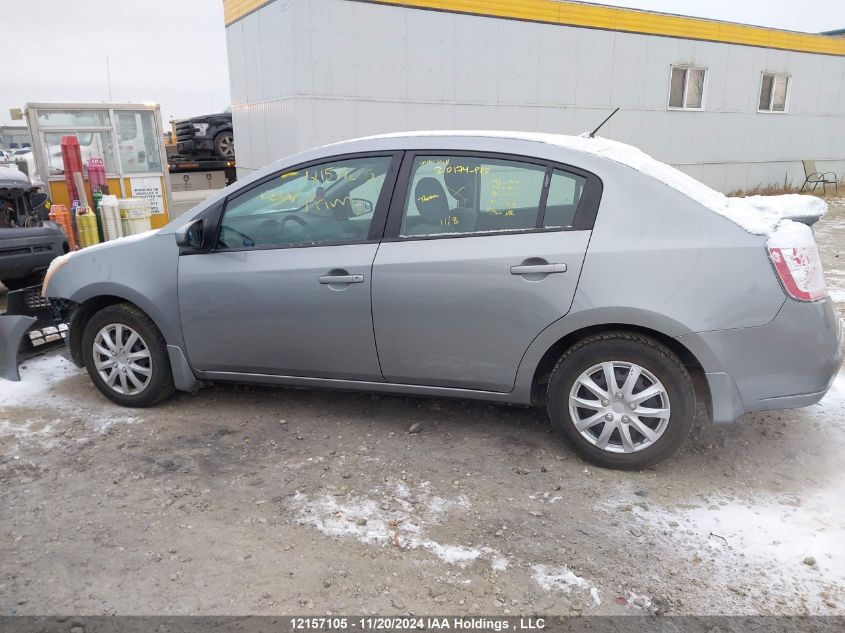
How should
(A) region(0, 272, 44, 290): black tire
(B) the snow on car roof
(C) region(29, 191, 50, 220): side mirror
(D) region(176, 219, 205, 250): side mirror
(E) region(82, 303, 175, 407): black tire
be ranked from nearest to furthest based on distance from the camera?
(B) the snow on car roof, (D) region(176, 219, 205, 250): side mirror, (E) region(82, 303, 175, 407): black tire, (A) region(0, 272, 44, 290): black tire, (C) region(29, 191, 50, 220): side mirror

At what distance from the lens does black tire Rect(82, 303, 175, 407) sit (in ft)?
13.1

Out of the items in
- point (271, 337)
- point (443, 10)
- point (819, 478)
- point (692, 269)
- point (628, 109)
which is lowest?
point (819, 478)

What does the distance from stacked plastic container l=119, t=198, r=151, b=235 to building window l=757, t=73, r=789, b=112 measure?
603 inches

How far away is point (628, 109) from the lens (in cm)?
1408

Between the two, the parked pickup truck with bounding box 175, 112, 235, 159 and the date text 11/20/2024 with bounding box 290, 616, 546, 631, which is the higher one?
the parked pickup truck with bounding box 175, 112, 235, 159

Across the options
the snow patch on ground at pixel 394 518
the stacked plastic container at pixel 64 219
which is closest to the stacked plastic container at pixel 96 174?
the stacked plastic container at pixel 64 219

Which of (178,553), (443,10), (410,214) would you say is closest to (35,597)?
(178,553)

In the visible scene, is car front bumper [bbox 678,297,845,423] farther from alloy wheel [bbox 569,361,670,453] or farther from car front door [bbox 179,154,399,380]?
car front door [bbox 179,154,399,380]

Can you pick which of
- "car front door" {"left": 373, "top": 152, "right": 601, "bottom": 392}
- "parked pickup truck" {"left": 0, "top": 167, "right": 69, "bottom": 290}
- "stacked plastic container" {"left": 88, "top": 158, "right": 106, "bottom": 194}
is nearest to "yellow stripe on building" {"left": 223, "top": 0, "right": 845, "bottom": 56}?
"stacked plastic container" {"left": 88, "top": 158, "right": 106, "bottom": 194}

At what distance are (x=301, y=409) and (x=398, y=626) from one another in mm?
2024

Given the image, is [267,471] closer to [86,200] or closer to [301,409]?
[301,409]

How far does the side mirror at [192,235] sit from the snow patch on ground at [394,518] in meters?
1.60

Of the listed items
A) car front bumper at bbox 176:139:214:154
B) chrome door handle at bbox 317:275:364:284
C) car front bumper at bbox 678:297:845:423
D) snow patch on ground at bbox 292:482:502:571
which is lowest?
snow patch on ground at bbox 292:482:502:571

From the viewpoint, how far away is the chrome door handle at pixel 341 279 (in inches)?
136
